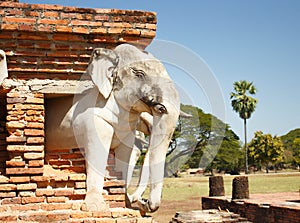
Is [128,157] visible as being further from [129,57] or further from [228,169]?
Result: [228,169]

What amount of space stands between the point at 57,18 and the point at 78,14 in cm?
23

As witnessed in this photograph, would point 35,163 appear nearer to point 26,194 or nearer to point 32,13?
point 26,194

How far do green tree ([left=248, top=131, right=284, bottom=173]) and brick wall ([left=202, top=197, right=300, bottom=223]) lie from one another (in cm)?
3481

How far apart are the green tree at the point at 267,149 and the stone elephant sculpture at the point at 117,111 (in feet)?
149

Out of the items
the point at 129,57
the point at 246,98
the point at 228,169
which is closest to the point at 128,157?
the point at 129,57

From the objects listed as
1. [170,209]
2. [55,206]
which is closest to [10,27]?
[55,206]

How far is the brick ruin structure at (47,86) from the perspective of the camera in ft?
14.8

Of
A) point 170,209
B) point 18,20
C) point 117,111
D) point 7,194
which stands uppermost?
point 18,20

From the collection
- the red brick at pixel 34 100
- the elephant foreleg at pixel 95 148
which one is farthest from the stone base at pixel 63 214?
the red brick at pixel 34 100

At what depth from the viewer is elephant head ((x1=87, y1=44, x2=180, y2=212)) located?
440 cm

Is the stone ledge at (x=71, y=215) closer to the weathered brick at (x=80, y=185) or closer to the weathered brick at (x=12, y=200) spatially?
the weathered brick at (x=12, y=200)

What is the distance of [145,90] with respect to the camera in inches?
177

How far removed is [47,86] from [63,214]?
1.41 m

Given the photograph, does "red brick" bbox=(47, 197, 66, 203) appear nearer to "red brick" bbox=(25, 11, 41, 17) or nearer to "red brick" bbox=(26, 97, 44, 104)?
"red brick" bbox=(26, 97, 44, 104)
